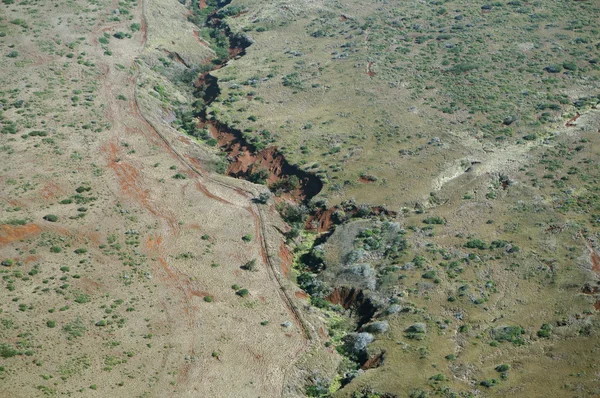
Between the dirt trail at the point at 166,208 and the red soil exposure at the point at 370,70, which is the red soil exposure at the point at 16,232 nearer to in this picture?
the dirt trail at the point at 166,208

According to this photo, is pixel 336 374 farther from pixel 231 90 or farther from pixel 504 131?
pixel 231 90

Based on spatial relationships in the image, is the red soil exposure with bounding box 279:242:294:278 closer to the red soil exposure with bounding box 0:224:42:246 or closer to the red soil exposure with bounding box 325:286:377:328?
the red soil exposure with bounding box 325:286:377:328

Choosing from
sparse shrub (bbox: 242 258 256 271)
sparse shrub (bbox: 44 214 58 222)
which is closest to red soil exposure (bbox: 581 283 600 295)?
sparse shrub (bbox: 242 258 256 271)

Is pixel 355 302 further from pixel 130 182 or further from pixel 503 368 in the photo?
pixel 130 182

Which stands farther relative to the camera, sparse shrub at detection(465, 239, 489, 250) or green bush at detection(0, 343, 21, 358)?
sparse shrub at detection(465, 239, 489, 250)

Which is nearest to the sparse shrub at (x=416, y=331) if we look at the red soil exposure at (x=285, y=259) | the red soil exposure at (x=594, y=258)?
the red soil exposure at (x=285, y=259)

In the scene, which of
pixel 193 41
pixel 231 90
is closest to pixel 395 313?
pixel 231 90
